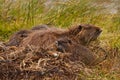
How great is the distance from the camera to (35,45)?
22.4 ft

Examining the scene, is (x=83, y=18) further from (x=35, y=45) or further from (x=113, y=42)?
(x=35, y=45)

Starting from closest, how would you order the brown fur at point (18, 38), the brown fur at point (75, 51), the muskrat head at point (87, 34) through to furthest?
the brown fur at point (75, 51)
the muskrat head at point (87, 34)
the brown fur at point (18, 38)

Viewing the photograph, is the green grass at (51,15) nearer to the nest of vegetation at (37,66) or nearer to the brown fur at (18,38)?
the brown fur at (18,38)

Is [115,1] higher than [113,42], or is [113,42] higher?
[113,42]

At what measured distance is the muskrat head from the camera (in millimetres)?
7031

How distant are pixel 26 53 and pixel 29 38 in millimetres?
494

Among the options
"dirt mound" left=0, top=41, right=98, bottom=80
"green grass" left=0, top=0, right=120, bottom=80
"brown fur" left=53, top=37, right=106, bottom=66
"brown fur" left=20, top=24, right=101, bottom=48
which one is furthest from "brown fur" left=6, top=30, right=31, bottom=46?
"green grass" left=0, top=0, right=120, bottom=80

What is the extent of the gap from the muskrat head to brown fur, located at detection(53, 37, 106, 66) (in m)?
0.19

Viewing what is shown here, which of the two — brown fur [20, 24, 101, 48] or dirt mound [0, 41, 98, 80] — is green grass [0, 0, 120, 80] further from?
dirt mound [0, 41, 98, 80]

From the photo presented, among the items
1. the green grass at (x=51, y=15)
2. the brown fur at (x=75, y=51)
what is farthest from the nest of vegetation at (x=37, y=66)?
the green grass at (x=51, y=15)

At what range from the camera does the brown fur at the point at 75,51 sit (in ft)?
21.8

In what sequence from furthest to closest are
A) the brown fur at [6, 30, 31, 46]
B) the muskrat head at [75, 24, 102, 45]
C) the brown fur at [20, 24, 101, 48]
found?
1. the brown fur at [6, 30, 31, 46]
2. the muskrat head at [75, 24, 102, 45]
3. the brown fur at [20, 24, 101, 48]

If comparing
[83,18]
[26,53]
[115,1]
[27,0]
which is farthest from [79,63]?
[115,1]

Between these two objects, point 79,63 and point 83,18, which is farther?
point 83,18
